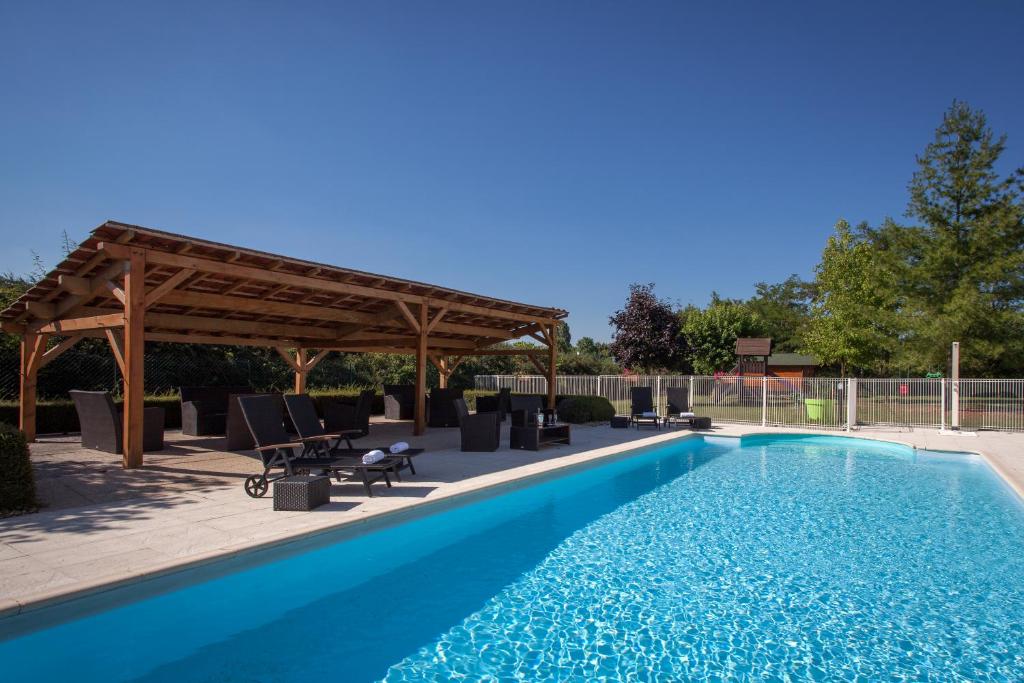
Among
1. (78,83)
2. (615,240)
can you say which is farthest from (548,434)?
(615,240)

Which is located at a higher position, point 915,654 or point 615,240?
point 615,240

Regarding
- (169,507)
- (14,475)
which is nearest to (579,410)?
(169,507)

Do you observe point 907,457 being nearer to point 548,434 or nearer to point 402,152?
point 548,434

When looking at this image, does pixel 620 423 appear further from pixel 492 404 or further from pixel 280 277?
pixel 280 277

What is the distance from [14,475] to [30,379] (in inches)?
267

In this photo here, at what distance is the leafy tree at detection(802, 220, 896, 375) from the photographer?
25594mm

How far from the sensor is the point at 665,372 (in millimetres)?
29172

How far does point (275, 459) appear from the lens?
6699 mm

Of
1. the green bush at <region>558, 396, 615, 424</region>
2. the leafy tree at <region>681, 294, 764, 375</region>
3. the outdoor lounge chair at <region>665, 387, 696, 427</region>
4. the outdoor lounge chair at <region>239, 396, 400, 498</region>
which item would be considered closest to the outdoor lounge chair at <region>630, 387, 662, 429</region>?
the outdoor lounge chair at <region>665, 387, 696, 427</region>

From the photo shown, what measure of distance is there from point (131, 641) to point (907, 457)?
14.3 m

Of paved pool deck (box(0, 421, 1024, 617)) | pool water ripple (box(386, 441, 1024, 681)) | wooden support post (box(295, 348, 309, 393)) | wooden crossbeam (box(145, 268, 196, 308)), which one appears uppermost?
wooden crossbeam (box(145, 268, 196, 308))

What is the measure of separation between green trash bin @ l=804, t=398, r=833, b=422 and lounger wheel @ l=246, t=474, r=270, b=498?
15.9 metres

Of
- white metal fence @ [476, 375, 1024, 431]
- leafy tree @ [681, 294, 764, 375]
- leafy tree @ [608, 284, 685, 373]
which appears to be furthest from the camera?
leafy tree @ [681, 294, 764, 375]

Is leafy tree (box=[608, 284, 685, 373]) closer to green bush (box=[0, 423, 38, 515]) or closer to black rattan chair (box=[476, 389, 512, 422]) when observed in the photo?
black rattan chair (box=[476, 389, 512, 422])
